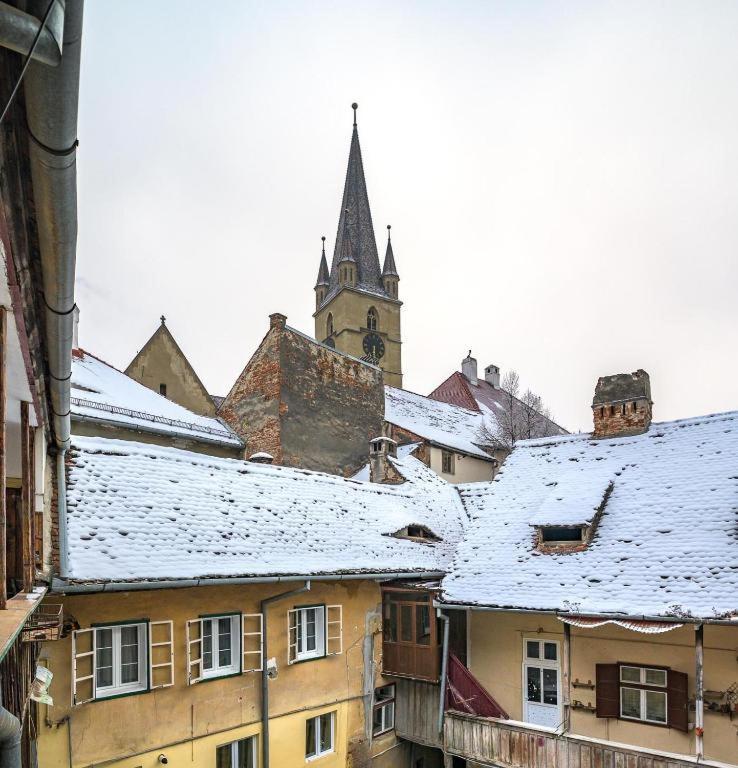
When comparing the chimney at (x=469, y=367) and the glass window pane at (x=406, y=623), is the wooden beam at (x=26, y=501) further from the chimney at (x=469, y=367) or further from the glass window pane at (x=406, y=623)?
the chimney at (x=469, y=367)

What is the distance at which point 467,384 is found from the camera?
42.2m

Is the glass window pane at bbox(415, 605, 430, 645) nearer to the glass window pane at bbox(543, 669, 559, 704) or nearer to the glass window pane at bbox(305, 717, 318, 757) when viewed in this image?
the glass window pane at bbox(543, 669, 559, 704)

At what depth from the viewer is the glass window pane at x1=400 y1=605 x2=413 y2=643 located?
14.5 meters

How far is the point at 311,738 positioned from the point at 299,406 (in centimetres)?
1279

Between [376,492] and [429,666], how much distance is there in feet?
18.8

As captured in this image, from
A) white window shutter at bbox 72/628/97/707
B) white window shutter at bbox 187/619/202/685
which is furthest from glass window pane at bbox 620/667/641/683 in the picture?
white window shutter at bbox 72/628/97/707

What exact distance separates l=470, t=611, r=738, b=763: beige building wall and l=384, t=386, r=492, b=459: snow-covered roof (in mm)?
14125

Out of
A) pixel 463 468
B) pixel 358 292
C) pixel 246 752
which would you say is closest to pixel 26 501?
pixel 246 752

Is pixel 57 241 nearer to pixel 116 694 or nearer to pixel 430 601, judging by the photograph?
pixel 116 694

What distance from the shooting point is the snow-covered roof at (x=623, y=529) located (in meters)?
11.5

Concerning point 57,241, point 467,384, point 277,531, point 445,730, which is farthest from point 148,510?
point 467,384

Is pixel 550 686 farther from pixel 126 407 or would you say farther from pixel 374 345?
pixel 374 345

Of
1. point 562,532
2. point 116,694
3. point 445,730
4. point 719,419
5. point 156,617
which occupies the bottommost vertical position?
point 445,730

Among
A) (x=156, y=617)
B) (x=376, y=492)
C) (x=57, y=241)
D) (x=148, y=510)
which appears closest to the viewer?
(x=57, y=241)
